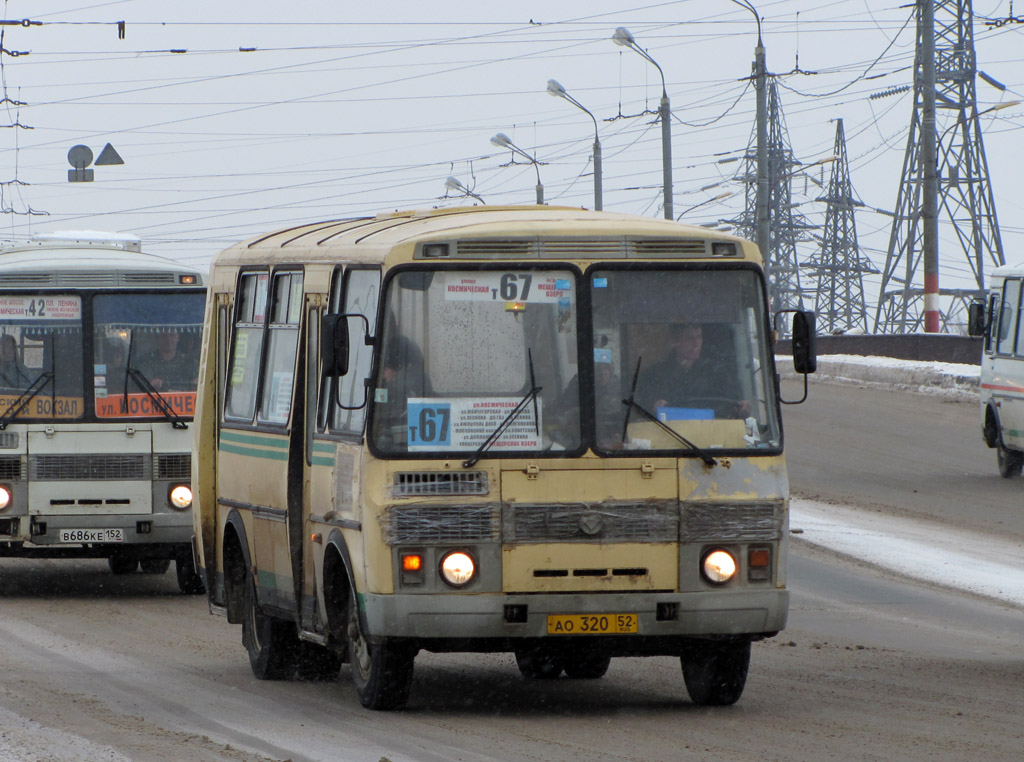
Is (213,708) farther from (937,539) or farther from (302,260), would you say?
(937,539)

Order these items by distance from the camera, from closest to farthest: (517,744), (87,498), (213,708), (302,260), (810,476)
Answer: (517,744)
(213,708)
(302,260)
(87,498)
(810,476)

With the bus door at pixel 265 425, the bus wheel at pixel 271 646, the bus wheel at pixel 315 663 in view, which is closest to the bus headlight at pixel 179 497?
the bus door at pixel 265 425

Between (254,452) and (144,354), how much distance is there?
4853 millimetres

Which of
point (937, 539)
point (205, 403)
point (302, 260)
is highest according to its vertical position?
point (302, 260)

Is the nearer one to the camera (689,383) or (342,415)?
(689,383)

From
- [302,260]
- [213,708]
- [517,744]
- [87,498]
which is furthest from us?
[87,498]

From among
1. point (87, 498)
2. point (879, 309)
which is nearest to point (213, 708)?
point (87, 498)

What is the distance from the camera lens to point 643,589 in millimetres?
8703

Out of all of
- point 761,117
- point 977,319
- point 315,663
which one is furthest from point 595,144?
point 315,663

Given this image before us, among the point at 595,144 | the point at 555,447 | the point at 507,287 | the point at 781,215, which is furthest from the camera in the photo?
the point at 781,215

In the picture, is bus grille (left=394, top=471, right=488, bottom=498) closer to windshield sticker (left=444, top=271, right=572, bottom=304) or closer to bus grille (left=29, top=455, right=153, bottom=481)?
windshield sticker (left=444, top=271, right=572, bottom=304)

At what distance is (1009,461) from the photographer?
76.4ft

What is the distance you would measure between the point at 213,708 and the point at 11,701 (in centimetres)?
100

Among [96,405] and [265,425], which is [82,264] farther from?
[265,425]
